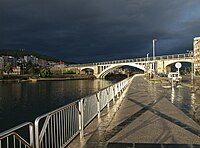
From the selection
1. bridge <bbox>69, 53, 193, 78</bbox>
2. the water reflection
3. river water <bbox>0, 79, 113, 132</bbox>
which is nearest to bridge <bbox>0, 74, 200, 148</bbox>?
the water reflection

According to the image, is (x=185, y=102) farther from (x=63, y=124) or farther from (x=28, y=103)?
(x=28, y=103)

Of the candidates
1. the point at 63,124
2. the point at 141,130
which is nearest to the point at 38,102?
the point at 141,130

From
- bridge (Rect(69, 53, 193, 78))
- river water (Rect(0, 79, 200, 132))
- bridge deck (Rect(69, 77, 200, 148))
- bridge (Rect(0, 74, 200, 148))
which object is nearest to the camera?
bridge (Rect(0, 74, 200, 148))

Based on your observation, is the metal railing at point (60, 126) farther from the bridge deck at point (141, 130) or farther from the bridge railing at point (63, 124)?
the bridge deck at point (141, 130)

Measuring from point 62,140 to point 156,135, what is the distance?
8.57ft

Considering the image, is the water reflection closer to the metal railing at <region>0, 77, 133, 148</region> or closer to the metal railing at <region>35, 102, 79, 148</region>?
the metal railing at <region>0, 77, 133, 148</region>

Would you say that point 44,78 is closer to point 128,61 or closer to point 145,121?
point 128,61

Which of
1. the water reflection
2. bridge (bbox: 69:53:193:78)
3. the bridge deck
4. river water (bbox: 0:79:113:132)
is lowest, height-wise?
river water (bbox: 0:79:113:132)

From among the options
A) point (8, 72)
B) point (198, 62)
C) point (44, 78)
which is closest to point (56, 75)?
point (44, 78)

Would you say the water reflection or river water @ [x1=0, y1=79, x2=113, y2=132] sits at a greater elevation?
the water reflection

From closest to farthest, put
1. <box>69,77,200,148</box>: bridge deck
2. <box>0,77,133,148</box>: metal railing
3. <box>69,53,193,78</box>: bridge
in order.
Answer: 1. <box>0,77,133,148</box>: metal railing
2. <box>69,77,200,148</box>: bridge deck
3. <box>69,53,193,78</box>: bridge

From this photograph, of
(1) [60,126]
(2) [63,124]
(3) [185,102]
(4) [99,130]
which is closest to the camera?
(1) [60,126]

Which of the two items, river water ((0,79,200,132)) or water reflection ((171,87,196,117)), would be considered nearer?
water reflection ((171,87,196,117))

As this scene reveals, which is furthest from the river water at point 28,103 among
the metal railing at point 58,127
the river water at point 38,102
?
the metal railing at point 58,127
